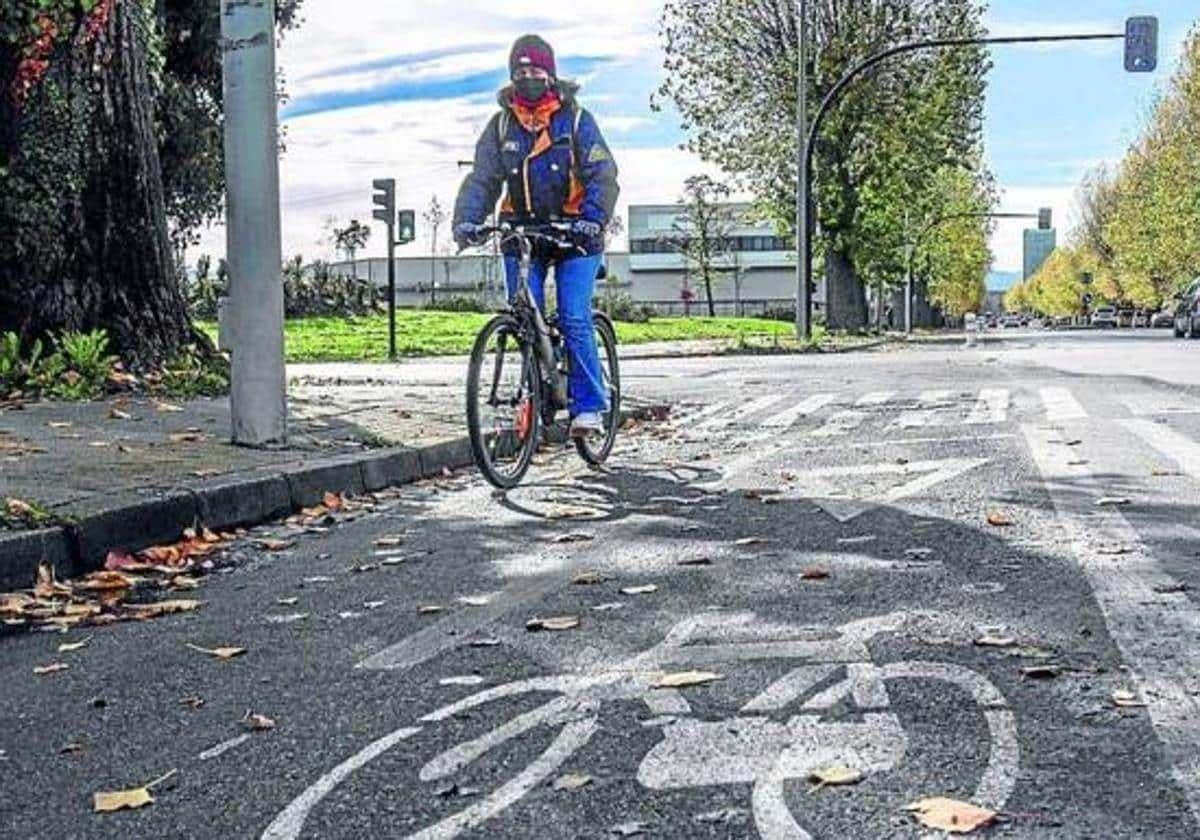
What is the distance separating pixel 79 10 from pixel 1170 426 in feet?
27.9

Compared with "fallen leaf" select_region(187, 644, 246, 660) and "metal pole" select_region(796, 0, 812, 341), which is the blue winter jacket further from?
"metal pole" select_region(796, 0, 812, 341)

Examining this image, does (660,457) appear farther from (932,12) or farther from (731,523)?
(932,12)

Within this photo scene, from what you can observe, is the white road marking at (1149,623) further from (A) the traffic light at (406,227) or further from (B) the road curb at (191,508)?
(A) the traffic light at (406,227)

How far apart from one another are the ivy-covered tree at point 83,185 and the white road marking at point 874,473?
6608 millimetres

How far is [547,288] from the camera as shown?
27.8ft

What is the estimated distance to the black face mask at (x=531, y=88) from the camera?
7934mm

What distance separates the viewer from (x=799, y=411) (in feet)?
41.0

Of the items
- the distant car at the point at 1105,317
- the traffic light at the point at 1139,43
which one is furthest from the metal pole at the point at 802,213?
the distant car at the point at 1105,317

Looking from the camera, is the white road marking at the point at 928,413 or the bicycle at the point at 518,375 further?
the white road marking at the point at 928,413

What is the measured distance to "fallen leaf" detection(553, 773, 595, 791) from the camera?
9.81 ft

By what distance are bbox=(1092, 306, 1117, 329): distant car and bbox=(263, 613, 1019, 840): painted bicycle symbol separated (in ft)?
361

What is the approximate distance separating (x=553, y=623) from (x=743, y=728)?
48.1 inches

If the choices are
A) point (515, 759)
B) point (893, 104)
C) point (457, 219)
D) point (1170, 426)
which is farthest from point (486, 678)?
point (893, 104)

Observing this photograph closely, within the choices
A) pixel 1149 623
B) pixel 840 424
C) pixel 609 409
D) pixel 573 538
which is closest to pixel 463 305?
pixel 840 424
